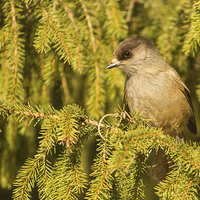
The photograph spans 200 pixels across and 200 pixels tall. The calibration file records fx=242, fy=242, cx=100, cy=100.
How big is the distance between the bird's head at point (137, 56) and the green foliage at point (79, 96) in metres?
0.12

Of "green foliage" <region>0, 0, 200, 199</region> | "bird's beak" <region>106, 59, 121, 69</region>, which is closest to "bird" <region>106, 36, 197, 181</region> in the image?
"bird's beak" <region>106, 59, 121, 69</region>

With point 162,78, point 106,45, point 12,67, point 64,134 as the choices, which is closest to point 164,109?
point 162,78

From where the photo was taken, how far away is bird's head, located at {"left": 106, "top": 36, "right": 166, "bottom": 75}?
3006 mm

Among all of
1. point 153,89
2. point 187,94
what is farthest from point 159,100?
point 187,94

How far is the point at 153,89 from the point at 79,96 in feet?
3.48

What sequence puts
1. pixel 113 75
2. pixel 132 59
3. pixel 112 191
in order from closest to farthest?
pixel 112 191 → pixel 113 75 → pixel 132 59

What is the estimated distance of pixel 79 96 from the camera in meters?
3.38

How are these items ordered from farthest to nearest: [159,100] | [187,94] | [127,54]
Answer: [187,94] < [127,54] < [159,100]

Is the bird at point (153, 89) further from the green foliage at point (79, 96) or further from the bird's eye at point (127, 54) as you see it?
the green foliage at point (79, 96)

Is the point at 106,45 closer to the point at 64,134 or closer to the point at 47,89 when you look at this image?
the point at 47,89

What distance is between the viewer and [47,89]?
296 cm

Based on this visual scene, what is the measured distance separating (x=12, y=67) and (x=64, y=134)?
105cm

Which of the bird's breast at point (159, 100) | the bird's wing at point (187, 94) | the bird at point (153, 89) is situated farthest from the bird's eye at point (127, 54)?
the bird's wing at point (187, 94)

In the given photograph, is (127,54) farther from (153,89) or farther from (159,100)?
(159,100)
